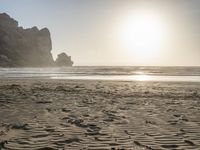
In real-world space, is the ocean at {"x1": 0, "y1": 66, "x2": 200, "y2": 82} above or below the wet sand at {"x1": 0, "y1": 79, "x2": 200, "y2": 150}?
below

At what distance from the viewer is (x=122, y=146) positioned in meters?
7.31

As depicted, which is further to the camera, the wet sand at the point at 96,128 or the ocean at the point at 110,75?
the ocean at the point at 110,75

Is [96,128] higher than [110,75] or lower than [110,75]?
higher

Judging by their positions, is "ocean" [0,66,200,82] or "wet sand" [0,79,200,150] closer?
"wet sand" [0,79,200,150]

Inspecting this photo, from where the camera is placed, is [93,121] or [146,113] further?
[146,113]

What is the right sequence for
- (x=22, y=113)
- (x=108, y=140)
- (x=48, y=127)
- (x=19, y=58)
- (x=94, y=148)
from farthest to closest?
(x=19, y=58), (x=22, y=113), (x=48, y=127), (x=108, y=140), (x=94, y=148)

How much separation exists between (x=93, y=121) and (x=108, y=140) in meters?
2.78

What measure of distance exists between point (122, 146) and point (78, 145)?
949 mm

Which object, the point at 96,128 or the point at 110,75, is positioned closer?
the point at 96,128

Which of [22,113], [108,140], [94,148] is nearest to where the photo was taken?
[94,148]

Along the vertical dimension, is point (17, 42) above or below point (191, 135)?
above

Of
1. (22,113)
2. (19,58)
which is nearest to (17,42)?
(19,58)

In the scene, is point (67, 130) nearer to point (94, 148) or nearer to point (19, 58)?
point (94, 148)

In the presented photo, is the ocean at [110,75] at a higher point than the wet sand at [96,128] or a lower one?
lower
